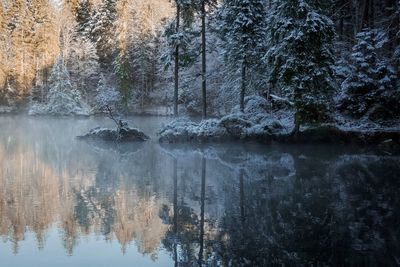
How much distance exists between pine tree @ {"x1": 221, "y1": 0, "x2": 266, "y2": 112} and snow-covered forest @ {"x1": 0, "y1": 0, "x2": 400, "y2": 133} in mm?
70

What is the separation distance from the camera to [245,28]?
29359 millimetres

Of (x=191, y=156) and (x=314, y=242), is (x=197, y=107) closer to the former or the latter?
(x=191, y=156)

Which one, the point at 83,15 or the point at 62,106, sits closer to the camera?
the point at 62,106

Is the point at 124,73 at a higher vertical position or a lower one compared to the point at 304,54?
higher

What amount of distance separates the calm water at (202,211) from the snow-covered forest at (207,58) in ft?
20.1

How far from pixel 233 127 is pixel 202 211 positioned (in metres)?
16.5

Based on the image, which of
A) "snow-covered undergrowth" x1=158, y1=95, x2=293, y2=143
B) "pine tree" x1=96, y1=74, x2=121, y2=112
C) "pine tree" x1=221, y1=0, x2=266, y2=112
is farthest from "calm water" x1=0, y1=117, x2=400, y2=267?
"pine tree" x1=96, y1=74, x2=121, y2=112

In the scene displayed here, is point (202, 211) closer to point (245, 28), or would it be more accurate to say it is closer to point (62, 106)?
point (245, 28)

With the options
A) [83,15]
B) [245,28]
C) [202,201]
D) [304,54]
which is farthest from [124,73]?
[202,201]

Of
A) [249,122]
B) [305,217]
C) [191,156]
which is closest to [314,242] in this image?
[305,217]

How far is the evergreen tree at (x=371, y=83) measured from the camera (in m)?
25.2

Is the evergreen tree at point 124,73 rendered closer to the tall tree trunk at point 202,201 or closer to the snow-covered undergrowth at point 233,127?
the snow-covered undergrowth at point 233,127

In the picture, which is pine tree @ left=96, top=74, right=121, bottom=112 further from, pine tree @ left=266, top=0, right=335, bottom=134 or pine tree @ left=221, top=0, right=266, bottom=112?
pine tree @ left=266, top=0, right=335, bottom=134

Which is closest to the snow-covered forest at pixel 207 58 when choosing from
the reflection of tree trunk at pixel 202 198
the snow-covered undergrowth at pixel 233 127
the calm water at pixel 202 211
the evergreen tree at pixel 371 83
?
the evergreen tree at pixel 371 83
